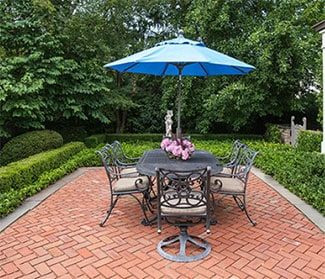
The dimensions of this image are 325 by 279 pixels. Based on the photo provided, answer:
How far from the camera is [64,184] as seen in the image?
6230mm

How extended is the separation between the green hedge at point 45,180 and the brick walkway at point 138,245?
1.13ft

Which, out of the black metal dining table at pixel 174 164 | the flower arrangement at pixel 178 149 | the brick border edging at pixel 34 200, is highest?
the flower arrangement at pixel 178 149

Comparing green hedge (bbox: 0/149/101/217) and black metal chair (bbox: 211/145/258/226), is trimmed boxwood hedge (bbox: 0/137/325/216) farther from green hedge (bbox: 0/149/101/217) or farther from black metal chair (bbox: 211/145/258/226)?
black metal chair (bbox: 211/145/258/226)

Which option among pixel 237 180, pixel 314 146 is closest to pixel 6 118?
pixel 237 180

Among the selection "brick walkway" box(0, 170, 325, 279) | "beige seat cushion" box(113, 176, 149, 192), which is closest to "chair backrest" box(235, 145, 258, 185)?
"brick walkway" box(0, 170, 325, 279)

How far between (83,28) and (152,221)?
781cm

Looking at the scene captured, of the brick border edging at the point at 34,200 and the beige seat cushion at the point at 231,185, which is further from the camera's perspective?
the brick border edging at the point at 34,200

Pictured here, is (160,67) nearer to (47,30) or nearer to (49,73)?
(49,73)

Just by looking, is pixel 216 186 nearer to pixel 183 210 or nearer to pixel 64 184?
pixel 183 210

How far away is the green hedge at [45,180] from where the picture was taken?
4643 millimetres

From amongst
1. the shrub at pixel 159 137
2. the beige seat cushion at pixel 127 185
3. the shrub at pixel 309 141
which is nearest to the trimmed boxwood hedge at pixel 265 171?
the shrub at pixel 309 141

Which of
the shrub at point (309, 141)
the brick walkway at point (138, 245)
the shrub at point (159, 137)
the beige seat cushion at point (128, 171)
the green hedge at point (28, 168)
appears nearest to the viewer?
the brick walkway at point (138, 245)

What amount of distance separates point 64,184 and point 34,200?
43.0 inches

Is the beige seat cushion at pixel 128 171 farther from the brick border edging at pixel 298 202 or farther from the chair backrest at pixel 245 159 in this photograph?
the brick border edging at pixel 298 202
